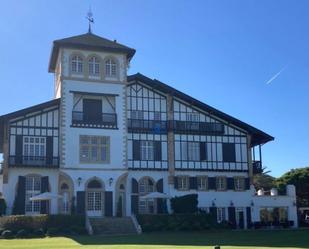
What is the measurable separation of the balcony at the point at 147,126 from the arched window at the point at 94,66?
4549 millimetres

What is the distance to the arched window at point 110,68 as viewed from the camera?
139ft

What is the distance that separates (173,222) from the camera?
36812 mm

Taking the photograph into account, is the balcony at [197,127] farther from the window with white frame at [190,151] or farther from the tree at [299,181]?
the tree at [299,181]

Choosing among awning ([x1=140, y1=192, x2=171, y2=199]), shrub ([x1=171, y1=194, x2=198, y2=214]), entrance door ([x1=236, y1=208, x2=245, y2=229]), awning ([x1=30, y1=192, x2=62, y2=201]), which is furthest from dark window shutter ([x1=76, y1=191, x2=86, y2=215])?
entrance door ([x1=236, y1=208, x2=245, y2=229])

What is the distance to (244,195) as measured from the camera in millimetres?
44062

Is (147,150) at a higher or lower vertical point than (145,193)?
higher

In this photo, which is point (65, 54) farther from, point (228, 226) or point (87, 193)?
point (228, 226)

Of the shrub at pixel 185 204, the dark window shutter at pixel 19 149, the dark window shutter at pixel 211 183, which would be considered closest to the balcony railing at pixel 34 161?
the dark window shutter at pixel 19 149

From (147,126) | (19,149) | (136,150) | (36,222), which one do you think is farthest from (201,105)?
(36,222)

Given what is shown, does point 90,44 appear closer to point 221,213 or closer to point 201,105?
point 201,105

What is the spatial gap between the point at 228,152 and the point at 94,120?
1140 centimetres

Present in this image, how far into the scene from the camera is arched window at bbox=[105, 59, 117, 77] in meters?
42.3

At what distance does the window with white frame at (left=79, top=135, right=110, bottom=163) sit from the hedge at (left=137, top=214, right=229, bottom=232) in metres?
6.05

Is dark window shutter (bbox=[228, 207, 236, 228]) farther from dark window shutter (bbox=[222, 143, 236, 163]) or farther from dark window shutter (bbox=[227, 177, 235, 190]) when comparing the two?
dark window shutter (bbox=[222, 143, 236, 163])
